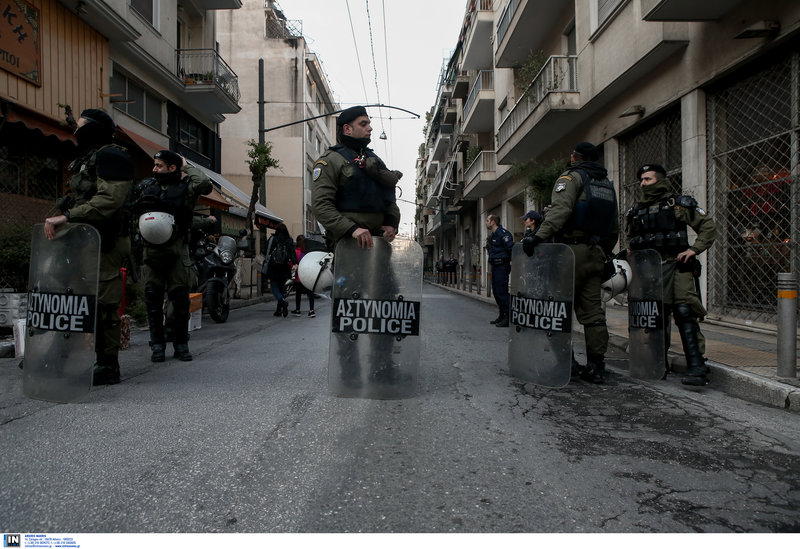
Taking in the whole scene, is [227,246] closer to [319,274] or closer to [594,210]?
[319,274]

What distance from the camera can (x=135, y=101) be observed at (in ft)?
44.9

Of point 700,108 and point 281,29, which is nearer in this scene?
point 700,108

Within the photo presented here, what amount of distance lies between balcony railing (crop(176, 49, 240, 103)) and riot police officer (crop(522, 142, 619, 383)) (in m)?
14.8

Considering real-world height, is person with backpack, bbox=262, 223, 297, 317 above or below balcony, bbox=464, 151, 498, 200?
below

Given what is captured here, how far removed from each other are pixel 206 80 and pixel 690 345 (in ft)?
52.7

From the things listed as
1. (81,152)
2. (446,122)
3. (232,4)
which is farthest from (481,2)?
(81,152)

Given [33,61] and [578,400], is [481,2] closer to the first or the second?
[33,61]

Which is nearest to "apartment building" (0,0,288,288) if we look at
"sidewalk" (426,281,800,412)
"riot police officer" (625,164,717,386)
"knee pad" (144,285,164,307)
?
"knee pad" (144,285,164,307)

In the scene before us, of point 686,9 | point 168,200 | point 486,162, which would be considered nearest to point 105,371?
point 168,200

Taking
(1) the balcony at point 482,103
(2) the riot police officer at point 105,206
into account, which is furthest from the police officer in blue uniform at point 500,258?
(1) the balcony at point 482,103

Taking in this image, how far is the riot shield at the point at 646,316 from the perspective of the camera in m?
4.26

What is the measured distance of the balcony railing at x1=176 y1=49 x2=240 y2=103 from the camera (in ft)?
53.6

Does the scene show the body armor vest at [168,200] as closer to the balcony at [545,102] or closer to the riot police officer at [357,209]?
the riot police officer at [357,209]

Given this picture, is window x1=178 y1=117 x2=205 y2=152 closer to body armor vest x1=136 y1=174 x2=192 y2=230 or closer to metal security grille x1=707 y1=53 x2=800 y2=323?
body armor vest x1=136 y1=174 x2=192 y2=230
